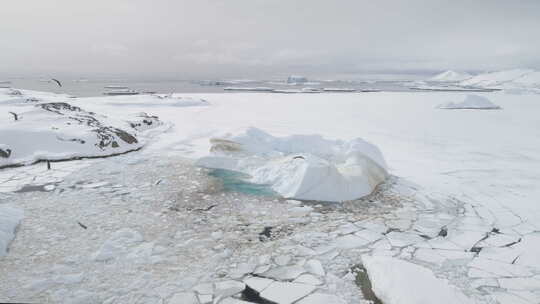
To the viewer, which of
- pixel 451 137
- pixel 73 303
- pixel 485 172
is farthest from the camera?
pixel 451 137

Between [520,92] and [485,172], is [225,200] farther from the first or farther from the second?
[520,92]

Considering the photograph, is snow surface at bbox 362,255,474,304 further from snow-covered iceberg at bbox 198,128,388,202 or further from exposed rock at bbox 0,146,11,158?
exposed rock at bbox 0,146,11,158

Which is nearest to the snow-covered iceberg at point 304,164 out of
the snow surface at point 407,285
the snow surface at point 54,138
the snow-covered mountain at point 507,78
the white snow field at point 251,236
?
the white snow field at point 251,236

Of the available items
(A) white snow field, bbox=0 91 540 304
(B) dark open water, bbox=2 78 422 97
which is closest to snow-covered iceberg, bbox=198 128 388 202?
(A) white snow field, bbox=0 91 540 304

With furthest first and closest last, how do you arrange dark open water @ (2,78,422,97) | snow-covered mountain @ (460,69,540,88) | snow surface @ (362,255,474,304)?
snow-covered mountain @ (460,69,540,88), dark open water @ (2,78,422,97), snow surface @ (362,255,474,304)

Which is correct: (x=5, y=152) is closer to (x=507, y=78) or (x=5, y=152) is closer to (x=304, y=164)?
(x=304, y=164)

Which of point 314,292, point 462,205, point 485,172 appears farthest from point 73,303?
point 485,172
